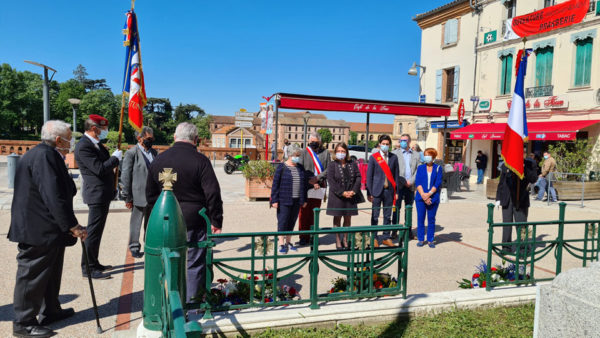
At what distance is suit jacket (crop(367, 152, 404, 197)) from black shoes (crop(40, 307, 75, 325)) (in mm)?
4821

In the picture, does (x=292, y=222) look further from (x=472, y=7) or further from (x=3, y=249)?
(x=472, y=7)

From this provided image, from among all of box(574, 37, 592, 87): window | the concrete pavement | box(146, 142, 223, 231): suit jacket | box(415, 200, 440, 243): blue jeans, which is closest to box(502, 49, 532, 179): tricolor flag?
box(415, 200, 440, 243): blue jeans

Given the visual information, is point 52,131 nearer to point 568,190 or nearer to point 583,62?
point 568,190

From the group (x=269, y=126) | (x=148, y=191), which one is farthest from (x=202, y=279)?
(x=269, y=126)

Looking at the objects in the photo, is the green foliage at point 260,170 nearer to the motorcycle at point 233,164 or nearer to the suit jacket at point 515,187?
the suit jacket at point 515,187

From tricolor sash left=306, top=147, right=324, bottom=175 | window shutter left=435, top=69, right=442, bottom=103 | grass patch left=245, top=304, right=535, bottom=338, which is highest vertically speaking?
window shutter left=435, top=69, right=442, bottom=103

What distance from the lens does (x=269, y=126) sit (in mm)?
18016

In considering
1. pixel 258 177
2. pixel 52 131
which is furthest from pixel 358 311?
pixel 258 177

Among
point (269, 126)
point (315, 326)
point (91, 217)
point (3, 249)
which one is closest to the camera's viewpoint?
point (315, 326)

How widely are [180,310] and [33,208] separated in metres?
2.61

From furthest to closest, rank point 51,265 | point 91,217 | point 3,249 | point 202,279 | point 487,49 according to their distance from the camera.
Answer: point 487,49 → point 3,249 → point 91,217 → point 202,279 → point 51,265

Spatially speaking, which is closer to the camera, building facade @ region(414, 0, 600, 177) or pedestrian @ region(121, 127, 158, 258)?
pedestrian @ region(121, 127, 158, 258)

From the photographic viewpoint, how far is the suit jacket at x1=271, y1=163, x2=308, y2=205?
6.18 metres

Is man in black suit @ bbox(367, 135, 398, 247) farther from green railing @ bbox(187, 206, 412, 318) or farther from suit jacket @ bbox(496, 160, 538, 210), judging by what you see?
green railing @ bbox(187, 206, 412, 318)
